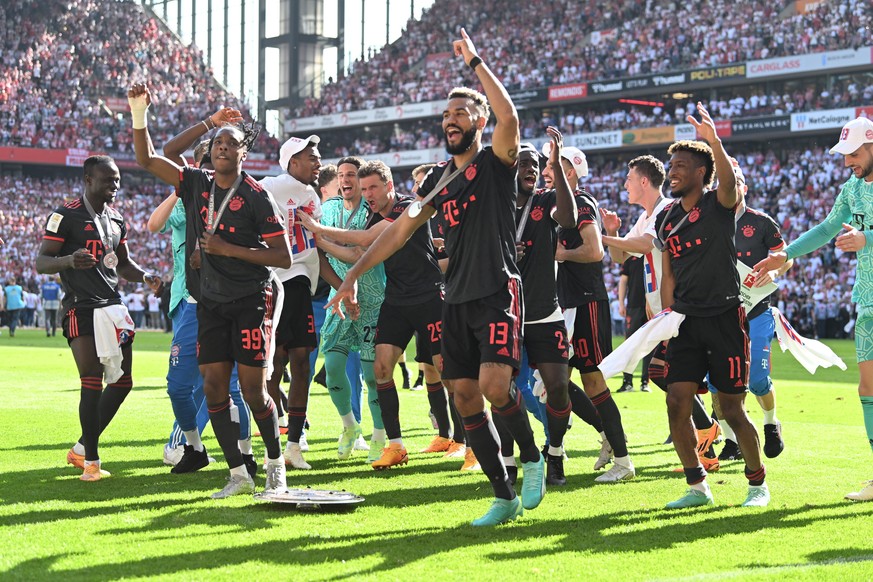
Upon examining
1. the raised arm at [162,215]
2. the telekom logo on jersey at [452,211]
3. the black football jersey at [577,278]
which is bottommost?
the black football jersey at [577,278]

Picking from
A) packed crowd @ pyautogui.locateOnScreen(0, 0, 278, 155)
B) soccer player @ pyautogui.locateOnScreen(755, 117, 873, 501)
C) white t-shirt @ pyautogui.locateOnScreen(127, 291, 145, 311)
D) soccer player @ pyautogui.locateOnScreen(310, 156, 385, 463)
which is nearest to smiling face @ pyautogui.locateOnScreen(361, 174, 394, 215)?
soccer player @ pyautogui.locateOnScreen(310, 156, 385, 463)

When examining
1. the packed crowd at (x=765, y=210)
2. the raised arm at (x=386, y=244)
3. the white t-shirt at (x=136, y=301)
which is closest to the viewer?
the raised arm at (x=386, y=244)

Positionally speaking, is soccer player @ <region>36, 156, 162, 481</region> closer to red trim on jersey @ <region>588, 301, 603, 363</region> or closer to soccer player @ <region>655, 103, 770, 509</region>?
red trim on jersey @ <region>588, 301, 603, 363</region>

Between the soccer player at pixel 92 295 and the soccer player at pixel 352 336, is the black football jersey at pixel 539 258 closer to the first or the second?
the soccer player at pixel 352 336

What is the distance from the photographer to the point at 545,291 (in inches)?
289

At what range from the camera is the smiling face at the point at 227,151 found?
6.70 meters

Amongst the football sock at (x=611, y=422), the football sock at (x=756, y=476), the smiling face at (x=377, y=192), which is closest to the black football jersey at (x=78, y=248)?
the smiling face at (x=377, y=192)

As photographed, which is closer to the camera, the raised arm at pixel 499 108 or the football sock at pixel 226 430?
the raised arm at pixel 499 108

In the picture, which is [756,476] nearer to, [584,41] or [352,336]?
[352,336]

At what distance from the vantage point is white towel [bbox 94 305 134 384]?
770 centimetres

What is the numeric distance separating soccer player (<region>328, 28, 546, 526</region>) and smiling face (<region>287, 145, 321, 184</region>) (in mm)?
2488

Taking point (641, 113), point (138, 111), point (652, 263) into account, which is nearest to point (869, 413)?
point (652, 263)

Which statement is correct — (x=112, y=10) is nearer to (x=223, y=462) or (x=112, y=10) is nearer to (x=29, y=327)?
(x=29, y=327)

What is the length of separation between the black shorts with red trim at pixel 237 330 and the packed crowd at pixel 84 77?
49.4 meters
